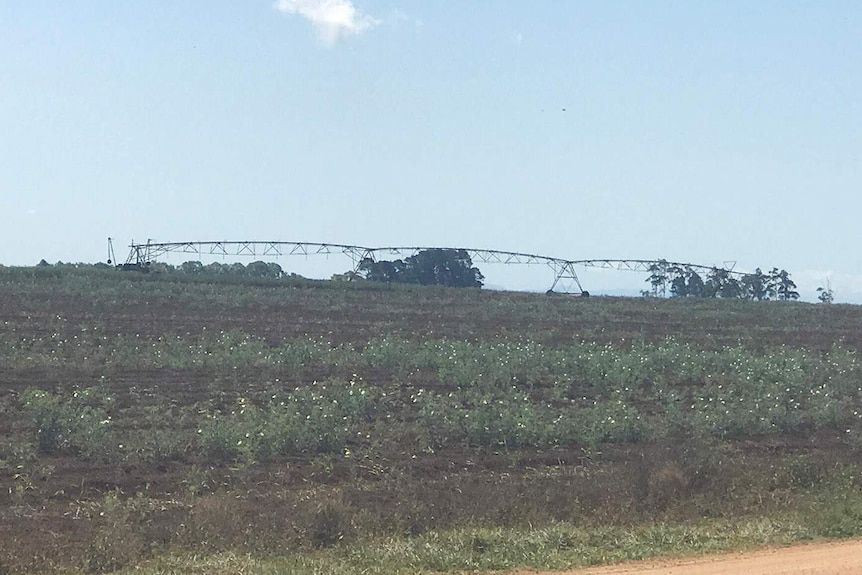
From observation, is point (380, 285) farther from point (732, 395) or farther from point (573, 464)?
point (573, 464)

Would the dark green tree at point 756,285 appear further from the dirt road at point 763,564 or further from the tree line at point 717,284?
the dirt road at point 763,564

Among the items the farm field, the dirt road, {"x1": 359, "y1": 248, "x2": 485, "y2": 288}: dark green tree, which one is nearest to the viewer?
the dirt road

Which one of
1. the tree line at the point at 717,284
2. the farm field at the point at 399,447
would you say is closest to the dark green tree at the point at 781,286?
the tree line at the point at 717,284

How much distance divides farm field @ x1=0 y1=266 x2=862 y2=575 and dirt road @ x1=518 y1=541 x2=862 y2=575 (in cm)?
38

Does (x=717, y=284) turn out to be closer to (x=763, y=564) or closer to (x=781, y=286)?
(x=781, y=286)

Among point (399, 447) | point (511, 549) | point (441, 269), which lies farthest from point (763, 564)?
point (441, 269)

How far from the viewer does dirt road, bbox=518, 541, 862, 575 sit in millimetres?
10773

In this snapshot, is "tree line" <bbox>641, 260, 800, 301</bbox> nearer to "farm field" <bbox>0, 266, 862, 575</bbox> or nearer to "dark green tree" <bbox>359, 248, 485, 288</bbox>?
"dark green tree" <bbox>359, 248, 485, 288</bbox>

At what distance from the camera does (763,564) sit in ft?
36.8

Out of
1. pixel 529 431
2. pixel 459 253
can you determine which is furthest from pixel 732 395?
pixel 459 253

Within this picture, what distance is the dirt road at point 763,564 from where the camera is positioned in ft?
35.3

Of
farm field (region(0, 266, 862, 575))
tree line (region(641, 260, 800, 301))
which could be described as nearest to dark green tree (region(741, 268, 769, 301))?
tree line (region(641, 260, 800, 301))

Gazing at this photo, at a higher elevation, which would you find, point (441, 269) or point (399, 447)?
point (441, 269)

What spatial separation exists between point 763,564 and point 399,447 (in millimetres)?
8963
